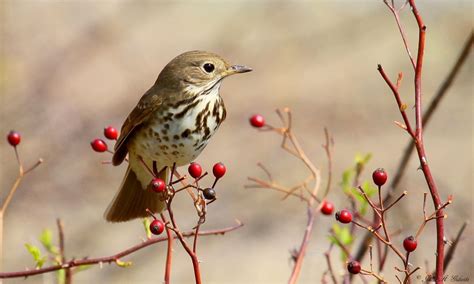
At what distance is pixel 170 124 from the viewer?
390 cm

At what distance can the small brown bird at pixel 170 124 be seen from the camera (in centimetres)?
387

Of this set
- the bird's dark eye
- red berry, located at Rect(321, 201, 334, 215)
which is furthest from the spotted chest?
red berry, located at Rect(321, 201, 334, 215)

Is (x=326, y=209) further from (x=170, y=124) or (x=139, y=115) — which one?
(x=139, y=115)

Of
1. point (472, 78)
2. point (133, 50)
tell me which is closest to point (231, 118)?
point (133, 50)

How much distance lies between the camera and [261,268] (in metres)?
8.66

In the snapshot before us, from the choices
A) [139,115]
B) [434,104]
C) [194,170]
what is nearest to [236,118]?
[139,115]

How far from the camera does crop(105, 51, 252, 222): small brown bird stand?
12.7 ft

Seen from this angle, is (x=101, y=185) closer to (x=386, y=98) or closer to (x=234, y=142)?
(x=234, y=142)

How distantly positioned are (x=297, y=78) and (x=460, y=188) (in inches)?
138

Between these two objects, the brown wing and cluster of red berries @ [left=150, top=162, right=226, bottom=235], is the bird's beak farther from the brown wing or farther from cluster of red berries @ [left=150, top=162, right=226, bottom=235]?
cluster of red berries @ [left=150, top=162, right=226, bottom=235]

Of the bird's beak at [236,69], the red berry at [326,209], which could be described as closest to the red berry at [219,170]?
the red berry at [326,209]

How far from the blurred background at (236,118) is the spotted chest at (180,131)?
1.16 meters

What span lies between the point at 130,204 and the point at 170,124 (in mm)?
506

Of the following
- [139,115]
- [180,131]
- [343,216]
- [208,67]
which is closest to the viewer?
[343,216]
